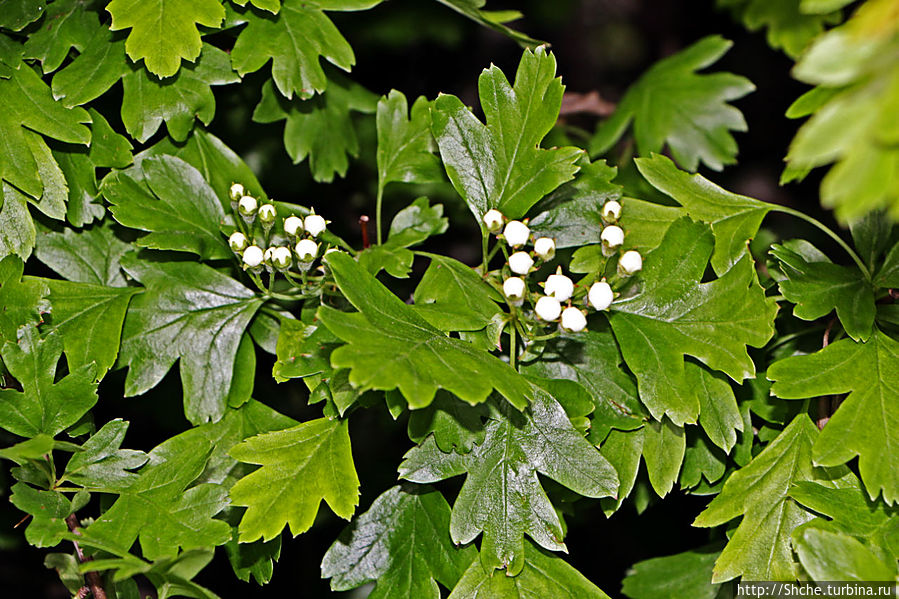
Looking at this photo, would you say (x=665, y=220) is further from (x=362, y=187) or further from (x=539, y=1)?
(x=539, y=1)

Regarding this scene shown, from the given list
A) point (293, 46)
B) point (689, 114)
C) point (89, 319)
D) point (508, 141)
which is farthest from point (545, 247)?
point (689, 114)

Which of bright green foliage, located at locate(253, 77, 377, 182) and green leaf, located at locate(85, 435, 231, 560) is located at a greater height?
bright green foliage, located at locate(253, 77, 377, 182)

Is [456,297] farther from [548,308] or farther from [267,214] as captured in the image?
[267,214]

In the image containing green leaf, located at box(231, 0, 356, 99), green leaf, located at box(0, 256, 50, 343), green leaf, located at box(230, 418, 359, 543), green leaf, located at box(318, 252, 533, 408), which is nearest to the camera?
green leaf, located at box(318, 252, 533, 408)

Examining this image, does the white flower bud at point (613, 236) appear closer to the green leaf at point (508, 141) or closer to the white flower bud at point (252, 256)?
the green leaf at point (508, 141)

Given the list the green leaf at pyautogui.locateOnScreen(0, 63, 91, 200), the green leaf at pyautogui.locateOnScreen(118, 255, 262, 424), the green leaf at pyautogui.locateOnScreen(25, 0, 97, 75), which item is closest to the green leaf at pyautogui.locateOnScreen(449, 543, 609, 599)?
the green leaf at pyautogui.locateOnScreen(118, 255, 262, 424)

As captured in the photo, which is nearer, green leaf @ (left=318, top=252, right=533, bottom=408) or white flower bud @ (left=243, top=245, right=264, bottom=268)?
green leaf @ (left=318, top=252, right=533, bottom=408)

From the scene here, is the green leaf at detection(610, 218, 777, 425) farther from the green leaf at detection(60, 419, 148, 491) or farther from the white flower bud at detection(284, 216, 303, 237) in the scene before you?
the green leaf at detection(60, 419, 148, 491)

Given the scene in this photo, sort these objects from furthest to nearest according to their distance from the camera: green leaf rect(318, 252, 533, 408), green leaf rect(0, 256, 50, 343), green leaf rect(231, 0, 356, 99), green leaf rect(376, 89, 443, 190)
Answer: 1. green leaf rect(376, 89, 443, 190)
2. green leaf rect(231, 0, 356, 99)
3. green leaf rect(0, 256, 50, 343)
4. green leaf rect(318, 252, 533, 408)
